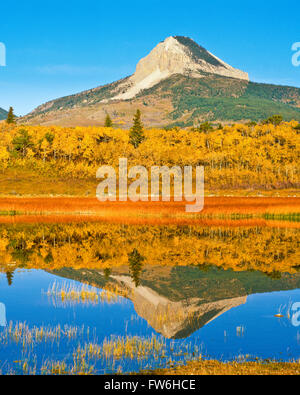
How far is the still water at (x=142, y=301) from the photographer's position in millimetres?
13488


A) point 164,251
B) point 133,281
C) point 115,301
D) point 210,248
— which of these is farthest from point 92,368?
point 210,248

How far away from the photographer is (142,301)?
2025cm

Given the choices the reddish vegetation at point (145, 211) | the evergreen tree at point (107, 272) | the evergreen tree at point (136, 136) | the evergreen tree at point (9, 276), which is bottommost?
the evergreen tree at point (107, 272)

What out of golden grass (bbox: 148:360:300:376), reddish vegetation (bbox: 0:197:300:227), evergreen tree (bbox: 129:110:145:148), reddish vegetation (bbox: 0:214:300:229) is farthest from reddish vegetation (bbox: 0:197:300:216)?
evergreen tree (bbox: 129:110:145:148)

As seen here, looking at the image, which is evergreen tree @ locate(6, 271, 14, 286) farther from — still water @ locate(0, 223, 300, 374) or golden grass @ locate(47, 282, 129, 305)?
golden grass @ locate(47, 282, 129, 305)

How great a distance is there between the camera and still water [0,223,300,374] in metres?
13.5

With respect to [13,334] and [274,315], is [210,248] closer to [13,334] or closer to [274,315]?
[274,315]

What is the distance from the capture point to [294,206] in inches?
2347

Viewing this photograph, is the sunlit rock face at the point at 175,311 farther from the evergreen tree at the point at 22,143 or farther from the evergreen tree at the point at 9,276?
the evergreen tree at the point at 22,143

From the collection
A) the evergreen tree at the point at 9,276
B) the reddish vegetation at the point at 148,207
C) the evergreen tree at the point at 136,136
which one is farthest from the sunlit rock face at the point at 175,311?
the evergreen tree at the point at 136,136

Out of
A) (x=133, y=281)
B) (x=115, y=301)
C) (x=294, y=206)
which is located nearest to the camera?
(x=115, y=301)

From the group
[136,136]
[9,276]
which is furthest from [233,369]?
[136,136]

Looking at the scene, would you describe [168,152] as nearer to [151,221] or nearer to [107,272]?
[151,221]

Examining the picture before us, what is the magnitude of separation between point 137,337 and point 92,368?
2872 mm
